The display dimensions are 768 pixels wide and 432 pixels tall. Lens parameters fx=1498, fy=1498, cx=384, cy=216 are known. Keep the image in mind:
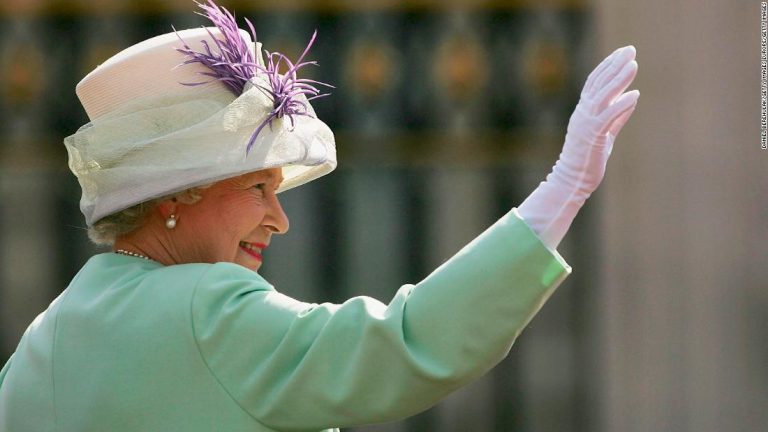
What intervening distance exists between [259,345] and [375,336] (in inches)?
7.0

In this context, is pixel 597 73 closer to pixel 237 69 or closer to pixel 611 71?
pixel 611 71

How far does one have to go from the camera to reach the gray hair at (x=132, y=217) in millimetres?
2383

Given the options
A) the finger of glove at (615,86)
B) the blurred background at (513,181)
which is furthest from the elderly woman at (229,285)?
the blurred background at (513,181)

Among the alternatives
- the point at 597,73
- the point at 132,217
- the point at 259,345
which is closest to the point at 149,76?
the point at 132,217

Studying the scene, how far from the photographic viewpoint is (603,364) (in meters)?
5.54

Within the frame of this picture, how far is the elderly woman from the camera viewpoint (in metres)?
2.06

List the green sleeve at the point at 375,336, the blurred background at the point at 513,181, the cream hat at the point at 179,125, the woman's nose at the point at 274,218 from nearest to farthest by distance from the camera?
the green sleeve at the point at 375,336 → the cream hat at the point at 179,125 → the woman's nose at the point at 274,218 → the blurred background at the point at 513,181

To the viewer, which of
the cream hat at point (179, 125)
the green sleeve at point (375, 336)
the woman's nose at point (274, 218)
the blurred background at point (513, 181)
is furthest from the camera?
the blurred background at point (513, 181)

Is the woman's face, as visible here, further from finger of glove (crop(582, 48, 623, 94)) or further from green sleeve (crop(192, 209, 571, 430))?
finger of glove (crop(582, 48, 623, 94))

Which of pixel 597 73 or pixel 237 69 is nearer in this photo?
pixel 597 73

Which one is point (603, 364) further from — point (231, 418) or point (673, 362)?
point (231, 418)

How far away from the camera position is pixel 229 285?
7.20 feet

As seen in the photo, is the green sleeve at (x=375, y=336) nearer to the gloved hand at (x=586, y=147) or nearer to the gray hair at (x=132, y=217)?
the gloved hand at (x=586, y=147)

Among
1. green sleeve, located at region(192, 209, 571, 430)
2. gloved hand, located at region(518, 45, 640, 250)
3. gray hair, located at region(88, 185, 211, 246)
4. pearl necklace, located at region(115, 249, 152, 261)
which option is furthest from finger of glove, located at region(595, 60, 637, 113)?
pearl necklace, located at region(115, 249, 152, 261)
